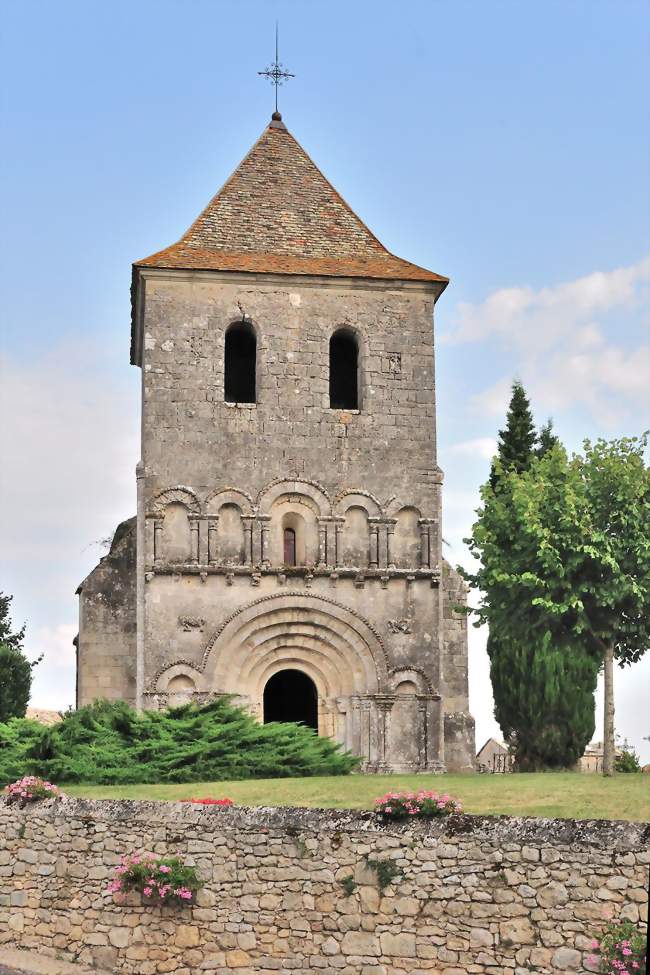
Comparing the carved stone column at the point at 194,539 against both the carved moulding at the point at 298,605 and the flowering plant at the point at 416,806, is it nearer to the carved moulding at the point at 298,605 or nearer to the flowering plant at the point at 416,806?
the carved moulding at the point at 298,605

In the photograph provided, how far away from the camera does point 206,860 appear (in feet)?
58.6

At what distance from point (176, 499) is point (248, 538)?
156cm

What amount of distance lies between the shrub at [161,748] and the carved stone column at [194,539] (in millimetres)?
5238

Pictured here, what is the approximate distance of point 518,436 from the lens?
1485 inches

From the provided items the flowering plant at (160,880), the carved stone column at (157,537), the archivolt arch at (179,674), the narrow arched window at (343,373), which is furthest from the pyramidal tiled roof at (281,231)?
the flowering plant at (160,880)

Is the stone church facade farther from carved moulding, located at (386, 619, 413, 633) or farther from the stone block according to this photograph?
the stone block

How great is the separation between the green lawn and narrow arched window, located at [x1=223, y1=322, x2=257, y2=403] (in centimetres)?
1147

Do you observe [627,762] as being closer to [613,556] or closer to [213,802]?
[613,556]

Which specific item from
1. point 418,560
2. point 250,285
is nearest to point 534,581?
point 418,560

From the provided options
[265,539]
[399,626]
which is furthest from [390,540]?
[265,539]

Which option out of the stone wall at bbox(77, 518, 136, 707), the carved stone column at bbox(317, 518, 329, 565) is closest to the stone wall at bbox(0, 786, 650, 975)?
the stone wall at bbox(77, 518, 136, 707)

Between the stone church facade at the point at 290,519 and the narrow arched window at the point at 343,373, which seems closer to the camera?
the stone church facade at the point at 290,519

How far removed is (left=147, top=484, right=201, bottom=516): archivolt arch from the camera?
30391 mm

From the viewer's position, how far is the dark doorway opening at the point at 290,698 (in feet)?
106
